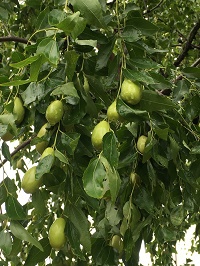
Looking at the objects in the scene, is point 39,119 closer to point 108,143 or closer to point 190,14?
point 108,143

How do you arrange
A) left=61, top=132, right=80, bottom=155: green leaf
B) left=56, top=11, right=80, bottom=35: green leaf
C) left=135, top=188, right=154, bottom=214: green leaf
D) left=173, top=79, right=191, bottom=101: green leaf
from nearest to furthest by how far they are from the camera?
left=56, top=11, right=80, bottom=35: green leaf < left=61, top=132, right=80, bottom=155: green leaf < left=135, top=188, right=154, bottom=214: green leaf < left=173, top=79, right=191, bottom=101: green leaf

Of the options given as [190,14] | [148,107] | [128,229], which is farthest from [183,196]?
[190,14]

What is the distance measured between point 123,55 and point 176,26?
141cm

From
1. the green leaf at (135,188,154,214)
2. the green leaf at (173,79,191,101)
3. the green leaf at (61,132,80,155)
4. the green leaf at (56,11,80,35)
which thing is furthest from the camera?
the green leaf at (173,79,191,101)

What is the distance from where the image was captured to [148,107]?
0.68 m

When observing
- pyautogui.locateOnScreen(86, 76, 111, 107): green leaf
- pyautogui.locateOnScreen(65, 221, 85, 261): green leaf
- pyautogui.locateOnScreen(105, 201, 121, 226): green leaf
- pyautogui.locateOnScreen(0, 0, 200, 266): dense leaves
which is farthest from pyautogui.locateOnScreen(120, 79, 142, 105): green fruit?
pyautogui.locateOnScreen(105, 201, 121, 226): green leaf

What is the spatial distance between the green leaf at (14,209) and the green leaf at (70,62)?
21cm

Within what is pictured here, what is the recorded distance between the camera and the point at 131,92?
2.06 ft

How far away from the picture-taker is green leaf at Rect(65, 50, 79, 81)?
64cm

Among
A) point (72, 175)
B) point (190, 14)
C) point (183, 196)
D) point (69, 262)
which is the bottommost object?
point (69, 262)

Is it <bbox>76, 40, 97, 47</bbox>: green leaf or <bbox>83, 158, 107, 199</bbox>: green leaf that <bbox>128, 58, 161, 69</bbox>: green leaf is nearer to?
<bbox>76, 40, 97, 47</bbox>: green leaf

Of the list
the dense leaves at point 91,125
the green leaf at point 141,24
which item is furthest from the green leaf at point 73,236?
the green leaf at point 141,24

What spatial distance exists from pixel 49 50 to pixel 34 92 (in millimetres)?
131

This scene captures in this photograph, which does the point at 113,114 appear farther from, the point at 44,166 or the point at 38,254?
the point at 38,254
